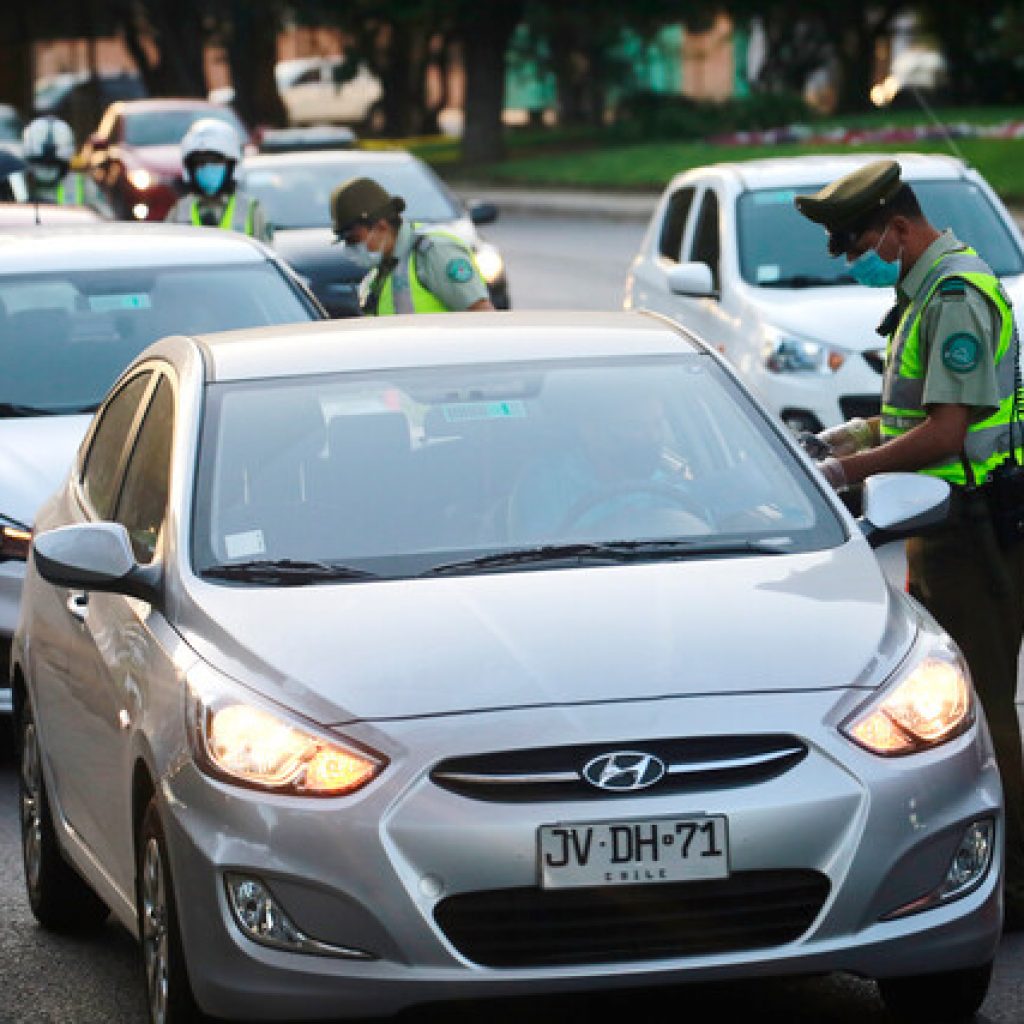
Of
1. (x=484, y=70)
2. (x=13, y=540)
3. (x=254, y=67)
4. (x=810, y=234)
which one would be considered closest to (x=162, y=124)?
(x=484, y=70)

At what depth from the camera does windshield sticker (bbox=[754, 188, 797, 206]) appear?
15.0 metres

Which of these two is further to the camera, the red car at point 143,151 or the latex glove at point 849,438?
the red car at point 143,151

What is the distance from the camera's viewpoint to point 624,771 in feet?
16.9

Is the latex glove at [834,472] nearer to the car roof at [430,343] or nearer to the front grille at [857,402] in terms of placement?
the car roof at [430,343]

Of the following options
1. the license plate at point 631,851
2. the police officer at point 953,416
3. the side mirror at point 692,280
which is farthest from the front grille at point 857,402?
the license plate at point 631,851

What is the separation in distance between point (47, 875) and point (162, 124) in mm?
28101

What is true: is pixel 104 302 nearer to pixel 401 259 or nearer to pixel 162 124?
pixel 401 259

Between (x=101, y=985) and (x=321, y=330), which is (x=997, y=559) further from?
(x=101, y=985)

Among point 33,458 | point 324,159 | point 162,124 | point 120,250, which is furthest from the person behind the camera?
point 162,124

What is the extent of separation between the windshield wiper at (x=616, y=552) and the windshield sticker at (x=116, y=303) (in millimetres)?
4925

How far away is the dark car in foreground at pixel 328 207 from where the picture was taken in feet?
68.4

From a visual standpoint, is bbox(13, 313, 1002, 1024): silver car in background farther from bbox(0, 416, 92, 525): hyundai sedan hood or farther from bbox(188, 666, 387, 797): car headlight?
bbox(0, 416, 92, 525): hyundai sedan hood

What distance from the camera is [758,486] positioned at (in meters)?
6.35

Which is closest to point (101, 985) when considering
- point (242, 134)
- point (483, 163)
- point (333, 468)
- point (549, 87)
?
point (333, 468)
